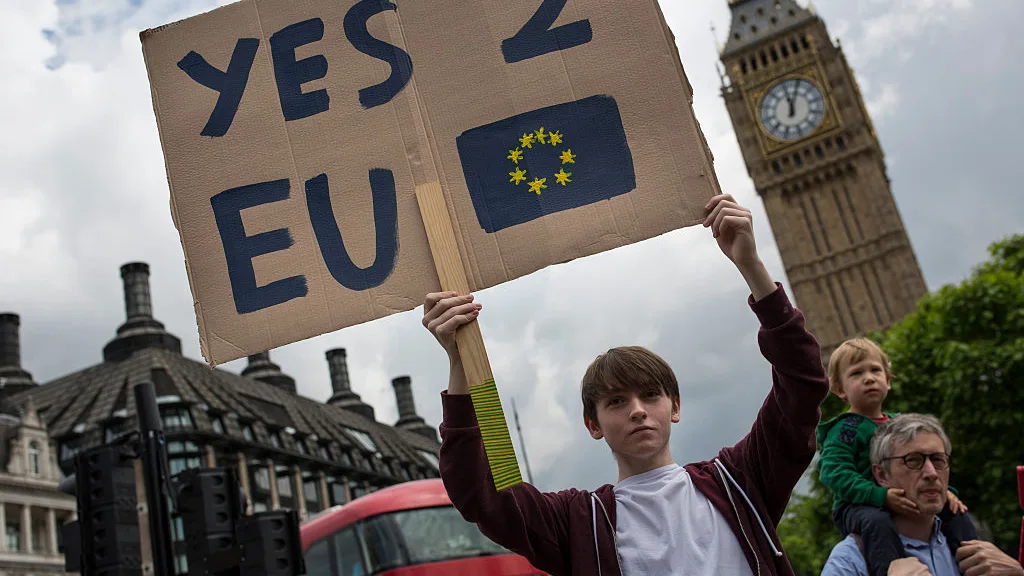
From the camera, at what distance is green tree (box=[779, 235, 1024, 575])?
19906 mm

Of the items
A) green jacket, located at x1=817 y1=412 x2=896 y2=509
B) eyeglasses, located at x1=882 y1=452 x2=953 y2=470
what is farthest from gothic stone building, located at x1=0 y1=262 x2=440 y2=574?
eyeglasses, located at x1=882 y1=452 x2=953 y2=470

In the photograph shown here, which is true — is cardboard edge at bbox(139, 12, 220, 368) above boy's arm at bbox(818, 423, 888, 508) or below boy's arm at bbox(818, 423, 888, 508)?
above

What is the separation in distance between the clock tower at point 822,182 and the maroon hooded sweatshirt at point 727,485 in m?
57.6

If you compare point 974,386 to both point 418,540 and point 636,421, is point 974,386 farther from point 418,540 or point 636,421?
point 636,421

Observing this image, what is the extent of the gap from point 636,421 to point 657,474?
0.14 m

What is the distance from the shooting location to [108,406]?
43656mm

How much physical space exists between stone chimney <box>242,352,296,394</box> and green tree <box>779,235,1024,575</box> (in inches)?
1794

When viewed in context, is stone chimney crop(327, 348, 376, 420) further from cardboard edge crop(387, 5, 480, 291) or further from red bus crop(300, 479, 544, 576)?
cardboard edge crop(387, 5, 480, 291)

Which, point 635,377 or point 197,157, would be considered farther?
point 197,157

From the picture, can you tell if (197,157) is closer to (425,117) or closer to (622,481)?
(425,117)

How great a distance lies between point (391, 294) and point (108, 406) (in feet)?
145

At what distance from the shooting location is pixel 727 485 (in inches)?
97.1

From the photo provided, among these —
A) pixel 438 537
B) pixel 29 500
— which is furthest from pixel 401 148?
pixel 29 500

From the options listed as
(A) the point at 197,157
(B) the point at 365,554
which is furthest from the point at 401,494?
(A) the point at 197,157
